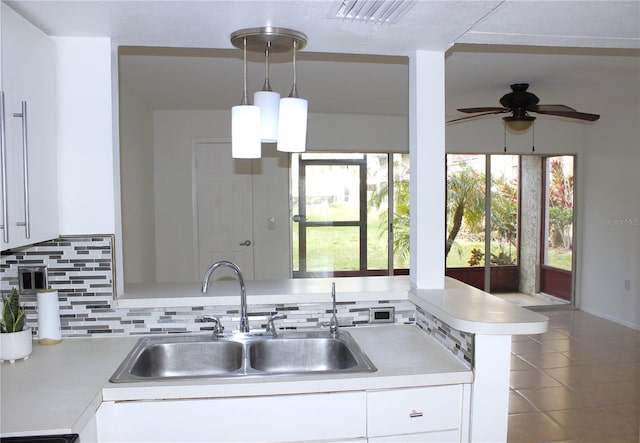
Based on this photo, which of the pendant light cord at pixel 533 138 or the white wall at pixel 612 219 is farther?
the pendant light cord at pixel 533 138

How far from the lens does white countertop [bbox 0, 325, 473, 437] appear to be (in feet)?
5.06

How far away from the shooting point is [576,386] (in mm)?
3926

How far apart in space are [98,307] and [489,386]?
1661mm

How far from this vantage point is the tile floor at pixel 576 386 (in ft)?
10.6

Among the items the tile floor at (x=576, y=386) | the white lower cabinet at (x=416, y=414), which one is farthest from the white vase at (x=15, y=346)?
the tile floor at (x=576, y=386)

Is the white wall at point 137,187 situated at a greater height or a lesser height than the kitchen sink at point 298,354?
greater

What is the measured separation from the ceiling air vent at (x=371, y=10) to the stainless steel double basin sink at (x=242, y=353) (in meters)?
1.31

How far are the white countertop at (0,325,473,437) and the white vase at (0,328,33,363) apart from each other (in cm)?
3

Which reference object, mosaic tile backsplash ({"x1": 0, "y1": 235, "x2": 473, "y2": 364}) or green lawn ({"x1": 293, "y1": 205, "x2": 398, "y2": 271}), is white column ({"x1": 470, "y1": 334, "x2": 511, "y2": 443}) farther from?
green lawn ({"x1": 293, "y1": 205, "x2": 398, "y2": 271})

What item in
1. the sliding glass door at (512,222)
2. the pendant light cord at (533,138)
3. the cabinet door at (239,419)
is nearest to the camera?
the cabinet door at (239,419)

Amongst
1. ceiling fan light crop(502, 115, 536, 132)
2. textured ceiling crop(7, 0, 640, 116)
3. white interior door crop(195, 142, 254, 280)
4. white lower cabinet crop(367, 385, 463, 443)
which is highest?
textured ceiling crop(7, 0, 640, 116)

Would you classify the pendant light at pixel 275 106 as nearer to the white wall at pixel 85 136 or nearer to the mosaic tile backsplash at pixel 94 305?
the white wall at pixel 85 136

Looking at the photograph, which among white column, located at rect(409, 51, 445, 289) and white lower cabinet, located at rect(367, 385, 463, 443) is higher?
white column, located at rect(409, 51, 445, 289)

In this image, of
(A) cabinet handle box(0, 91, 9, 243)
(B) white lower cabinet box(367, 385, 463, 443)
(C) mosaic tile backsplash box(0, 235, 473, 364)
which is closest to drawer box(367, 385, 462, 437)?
(B) white lower cabinet box(367, 385, 463, 443)
